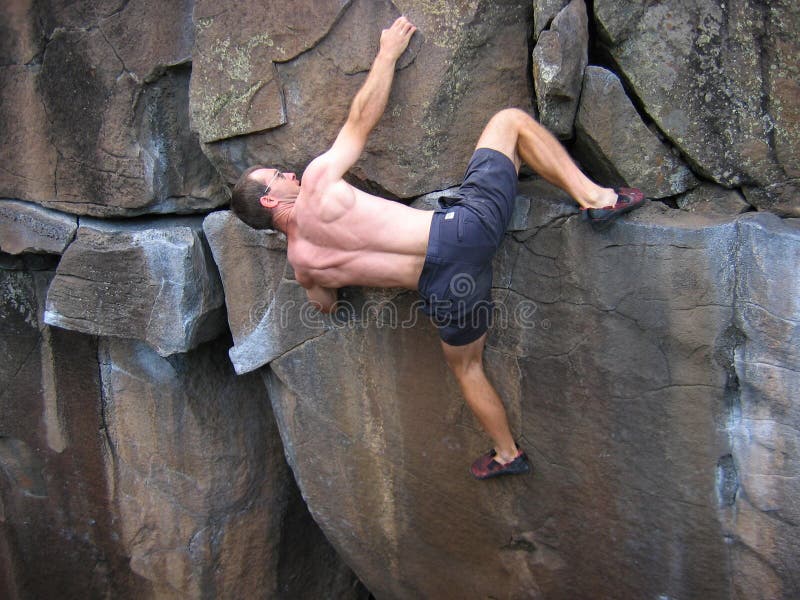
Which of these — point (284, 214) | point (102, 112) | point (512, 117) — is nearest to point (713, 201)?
point (512, 117)

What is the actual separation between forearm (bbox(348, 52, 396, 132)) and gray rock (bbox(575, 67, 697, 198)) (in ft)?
2.00

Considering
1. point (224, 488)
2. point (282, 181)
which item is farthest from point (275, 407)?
point (282, 181)

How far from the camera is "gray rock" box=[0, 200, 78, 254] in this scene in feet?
9.98

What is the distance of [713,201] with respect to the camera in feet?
8.25

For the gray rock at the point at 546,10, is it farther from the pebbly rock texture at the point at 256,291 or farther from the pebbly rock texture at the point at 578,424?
the pebbly rock texture at the point at 256,291

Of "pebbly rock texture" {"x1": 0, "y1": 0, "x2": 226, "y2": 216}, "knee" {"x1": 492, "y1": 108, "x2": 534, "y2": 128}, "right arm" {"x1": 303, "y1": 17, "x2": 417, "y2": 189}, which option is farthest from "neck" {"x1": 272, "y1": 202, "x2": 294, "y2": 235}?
"knee" {"x1": 492, "y1": 108, "x2": 534, "y2": 128}

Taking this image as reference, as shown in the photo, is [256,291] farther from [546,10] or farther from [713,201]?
[713,201]

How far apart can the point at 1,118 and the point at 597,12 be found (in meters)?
2.18

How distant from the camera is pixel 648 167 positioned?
8.20 feet

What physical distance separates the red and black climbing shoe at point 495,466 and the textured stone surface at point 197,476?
44.0 inches

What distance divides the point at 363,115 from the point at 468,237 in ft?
1.61

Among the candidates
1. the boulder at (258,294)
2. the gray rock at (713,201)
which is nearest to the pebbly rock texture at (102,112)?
the boulder at (258,294)

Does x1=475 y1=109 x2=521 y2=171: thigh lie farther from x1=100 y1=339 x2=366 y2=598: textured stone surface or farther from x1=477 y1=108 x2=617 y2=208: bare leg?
x1=100 y1=339 x2=366 y2=598: textured stone surface

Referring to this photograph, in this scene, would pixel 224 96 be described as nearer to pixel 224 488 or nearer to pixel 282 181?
pixel 282 181
